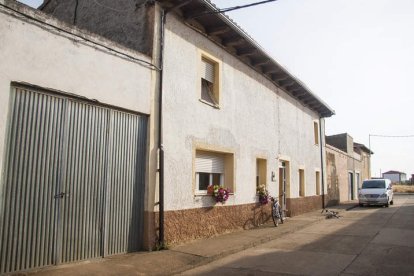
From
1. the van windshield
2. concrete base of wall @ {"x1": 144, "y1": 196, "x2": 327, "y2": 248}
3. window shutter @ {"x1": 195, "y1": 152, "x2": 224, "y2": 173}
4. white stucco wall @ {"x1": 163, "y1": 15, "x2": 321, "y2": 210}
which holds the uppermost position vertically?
white stucco wall @ {"x1": 163, "y1": 15, "x2": 321, "y2": 210}

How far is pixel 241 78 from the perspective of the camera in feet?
41.5

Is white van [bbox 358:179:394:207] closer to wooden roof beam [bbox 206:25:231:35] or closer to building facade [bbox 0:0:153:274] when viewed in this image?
wooden roof beam [bbox 206:25:231:35]

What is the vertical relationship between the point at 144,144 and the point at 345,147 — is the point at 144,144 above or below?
below

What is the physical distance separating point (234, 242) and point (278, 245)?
1174mm

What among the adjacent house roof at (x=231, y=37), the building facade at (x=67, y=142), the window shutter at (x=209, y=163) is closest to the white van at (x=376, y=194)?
the adjacent house roof at (x=231, y=37)

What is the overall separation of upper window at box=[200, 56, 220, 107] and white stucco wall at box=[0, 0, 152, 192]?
2680 mm

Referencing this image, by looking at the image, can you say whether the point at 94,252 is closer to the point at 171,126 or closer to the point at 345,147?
the point at 171,126

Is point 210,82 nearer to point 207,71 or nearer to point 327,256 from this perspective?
point 207,71

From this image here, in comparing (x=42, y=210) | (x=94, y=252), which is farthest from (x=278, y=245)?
(x=42, y=210)

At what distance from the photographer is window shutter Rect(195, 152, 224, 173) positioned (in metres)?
10.3

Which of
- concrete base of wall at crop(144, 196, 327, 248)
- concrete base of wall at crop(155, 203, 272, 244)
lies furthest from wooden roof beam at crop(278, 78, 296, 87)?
concrete base of wall at crop(155, 203, 272, 244)

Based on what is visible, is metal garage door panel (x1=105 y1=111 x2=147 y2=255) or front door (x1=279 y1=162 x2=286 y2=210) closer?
metal garage door panel (x1=105 y1=111 x2=147 y2=255)

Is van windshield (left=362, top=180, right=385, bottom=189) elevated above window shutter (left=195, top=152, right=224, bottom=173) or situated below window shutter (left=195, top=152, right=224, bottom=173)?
below

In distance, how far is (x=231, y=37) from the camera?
11.6m
